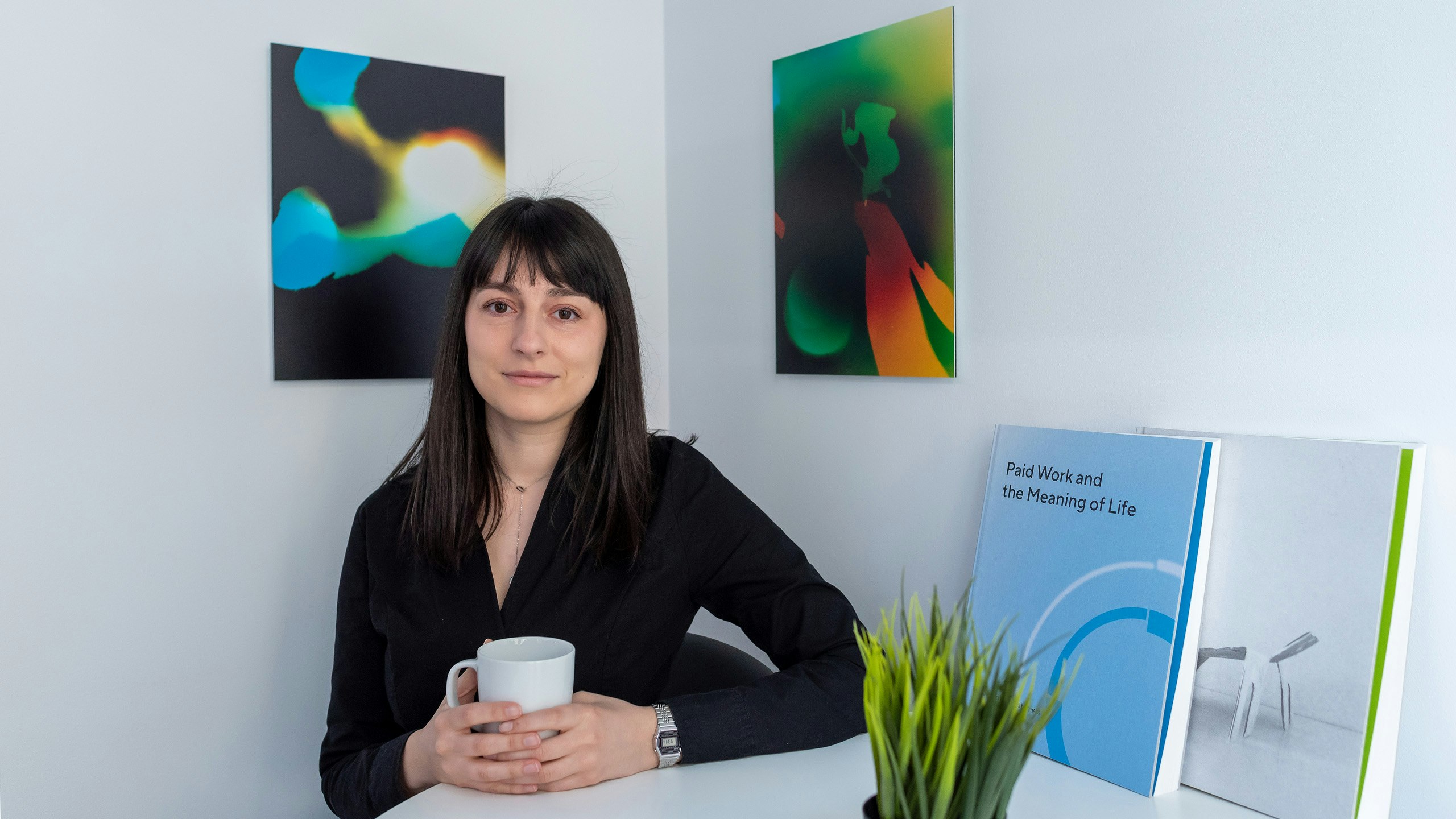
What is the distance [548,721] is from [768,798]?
0.25 meters

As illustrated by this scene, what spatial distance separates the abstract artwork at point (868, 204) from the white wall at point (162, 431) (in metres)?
0.71

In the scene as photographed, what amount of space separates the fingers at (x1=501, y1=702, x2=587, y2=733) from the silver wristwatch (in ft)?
0.41

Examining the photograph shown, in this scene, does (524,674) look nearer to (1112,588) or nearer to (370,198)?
(1112,588)

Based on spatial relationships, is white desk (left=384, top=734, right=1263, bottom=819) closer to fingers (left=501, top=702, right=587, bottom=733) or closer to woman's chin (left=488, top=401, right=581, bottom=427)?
fingers (left=501, top=702, right=587, bottom=733)

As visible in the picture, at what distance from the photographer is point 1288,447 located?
1.02 meters

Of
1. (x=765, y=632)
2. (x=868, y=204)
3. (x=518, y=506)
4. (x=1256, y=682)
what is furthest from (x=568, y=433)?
(x=1256, y=682)

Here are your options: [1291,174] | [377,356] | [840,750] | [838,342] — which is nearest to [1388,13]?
[1291,174]

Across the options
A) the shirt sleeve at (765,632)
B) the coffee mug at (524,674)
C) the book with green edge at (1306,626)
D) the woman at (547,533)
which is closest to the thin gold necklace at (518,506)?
A: the woman at (547,533)

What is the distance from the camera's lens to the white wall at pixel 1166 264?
97 cm

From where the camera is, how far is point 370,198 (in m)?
1.66

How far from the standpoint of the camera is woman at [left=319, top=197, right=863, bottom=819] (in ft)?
4.05

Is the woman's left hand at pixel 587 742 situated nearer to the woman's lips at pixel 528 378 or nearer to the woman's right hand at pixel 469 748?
the woman's right hand at pixel 469 748

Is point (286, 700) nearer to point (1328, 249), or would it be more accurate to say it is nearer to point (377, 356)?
point (377, 356)

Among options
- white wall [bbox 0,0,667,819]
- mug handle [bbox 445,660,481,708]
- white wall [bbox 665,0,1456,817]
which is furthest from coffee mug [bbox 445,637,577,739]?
white wall [bbox 0,0,667,819]
